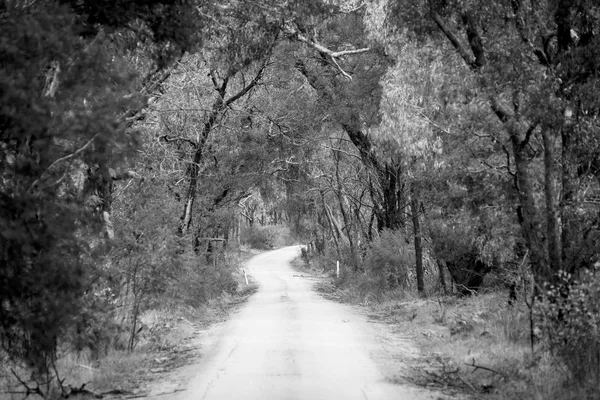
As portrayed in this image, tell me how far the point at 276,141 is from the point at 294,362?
17.2 meters

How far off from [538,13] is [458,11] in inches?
51.7

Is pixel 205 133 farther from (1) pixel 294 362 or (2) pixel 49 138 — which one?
(2) pixel 49 138

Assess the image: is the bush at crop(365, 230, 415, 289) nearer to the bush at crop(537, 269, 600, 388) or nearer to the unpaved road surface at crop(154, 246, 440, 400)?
the unpaved road surface at crop(154, 246, 440, 400)

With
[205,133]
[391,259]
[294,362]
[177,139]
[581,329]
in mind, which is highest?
[205,133]

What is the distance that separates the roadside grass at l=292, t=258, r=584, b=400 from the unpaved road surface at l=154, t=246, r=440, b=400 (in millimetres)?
757

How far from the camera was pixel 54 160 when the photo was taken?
8234mm

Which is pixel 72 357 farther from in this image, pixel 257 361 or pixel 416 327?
pixel 416 327

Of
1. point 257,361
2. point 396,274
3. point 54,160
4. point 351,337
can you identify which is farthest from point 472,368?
point 396,274

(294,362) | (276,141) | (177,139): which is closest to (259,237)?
(276,141)

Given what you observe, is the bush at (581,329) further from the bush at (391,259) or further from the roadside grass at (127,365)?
the bush at (391,259)

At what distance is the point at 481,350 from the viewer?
12.8m

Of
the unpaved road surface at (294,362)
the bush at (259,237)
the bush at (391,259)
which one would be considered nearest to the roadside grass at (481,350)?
A: the unpaved road surface at (294,362)

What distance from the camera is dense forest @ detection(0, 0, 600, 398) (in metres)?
8.21

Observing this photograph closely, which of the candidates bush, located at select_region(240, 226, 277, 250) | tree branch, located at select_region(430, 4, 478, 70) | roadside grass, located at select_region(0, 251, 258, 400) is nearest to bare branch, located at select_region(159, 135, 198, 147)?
roadside grass, located at select_region(0, 251, 258, 400)
